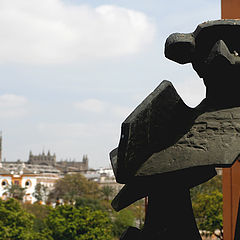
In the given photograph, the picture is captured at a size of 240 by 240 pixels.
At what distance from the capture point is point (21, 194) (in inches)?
2068

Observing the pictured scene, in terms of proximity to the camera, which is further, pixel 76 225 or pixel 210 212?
pixel 210 212

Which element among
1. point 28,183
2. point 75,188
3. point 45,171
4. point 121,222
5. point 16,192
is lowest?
point 121,222

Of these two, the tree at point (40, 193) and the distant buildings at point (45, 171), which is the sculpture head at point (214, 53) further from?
the distant buildings at point (45, 171)

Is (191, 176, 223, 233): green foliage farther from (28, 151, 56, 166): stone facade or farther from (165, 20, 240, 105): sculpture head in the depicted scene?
(28, 151, 56, 166): stone facade

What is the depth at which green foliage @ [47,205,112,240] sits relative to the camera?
18.6 m

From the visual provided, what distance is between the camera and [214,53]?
2.51m

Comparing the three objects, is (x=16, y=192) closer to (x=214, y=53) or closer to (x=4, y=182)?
(x=4, y=182)

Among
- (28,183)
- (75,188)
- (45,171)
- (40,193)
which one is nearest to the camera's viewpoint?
(75,188)

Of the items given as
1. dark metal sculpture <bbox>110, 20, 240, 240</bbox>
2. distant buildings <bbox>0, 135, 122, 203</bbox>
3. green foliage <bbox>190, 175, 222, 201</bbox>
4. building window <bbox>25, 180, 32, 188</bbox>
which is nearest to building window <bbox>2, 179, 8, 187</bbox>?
distant buildings <bbox>0, 135, 122, 203</bbox>

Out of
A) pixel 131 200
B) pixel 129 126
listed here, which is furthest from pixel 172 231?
pixel 129 126

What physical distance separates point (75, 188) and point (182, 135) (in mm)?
49129

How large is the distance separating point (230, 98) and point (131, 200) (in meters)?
0.84

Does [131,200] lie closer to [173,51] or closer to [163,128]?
[163,128]

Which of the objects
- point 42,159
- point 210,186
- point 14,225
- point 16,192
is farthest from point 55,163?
point 14,225
